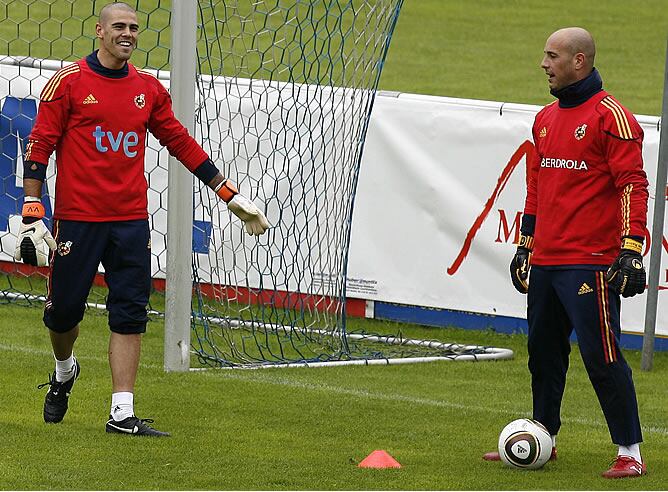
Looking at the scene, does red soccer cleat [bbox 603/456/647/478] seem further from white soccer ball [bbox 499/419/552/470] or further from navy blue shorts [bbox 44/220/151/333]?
navy blue shorts [bbox 44/220/151/333]

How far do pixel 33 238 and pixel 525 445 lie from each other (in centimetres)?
239

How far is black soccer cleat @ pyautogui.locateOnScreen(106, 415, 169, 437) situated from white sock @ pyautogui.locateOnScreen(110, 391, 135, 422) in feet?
0.07

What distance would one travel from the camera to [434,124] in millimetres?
11102

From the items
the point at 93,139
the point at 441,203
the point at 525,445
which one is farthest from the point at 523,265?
the point at 441,203

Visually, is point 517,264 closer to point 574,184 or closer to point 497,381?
point 574,184

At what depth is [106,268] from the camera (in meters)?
7.31

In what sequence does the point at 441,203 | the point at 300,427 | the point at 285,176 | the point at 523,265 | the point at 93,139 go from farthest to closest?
the point at 441,203 → the point at 285,176 → the point at 300,427 → the point at 93,139 → the point at 523,265

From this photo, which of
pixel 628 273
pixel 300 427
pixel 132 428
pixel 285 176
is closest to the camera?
pixel 628 273

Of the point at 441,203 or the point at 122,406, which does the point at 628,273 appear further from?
the point at 441,203

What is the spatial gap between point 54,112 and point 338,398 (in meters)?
2.41

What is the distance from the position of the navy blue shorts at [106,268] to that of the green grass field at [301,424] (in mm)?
Result: 580

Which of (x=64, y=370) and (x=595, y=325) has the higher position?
(x=595, y=325)

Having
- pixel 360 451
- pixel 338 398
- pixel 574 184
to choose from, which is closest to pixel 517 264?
pixel 574 184

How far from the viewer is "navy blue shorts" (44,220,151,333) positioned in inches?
283
